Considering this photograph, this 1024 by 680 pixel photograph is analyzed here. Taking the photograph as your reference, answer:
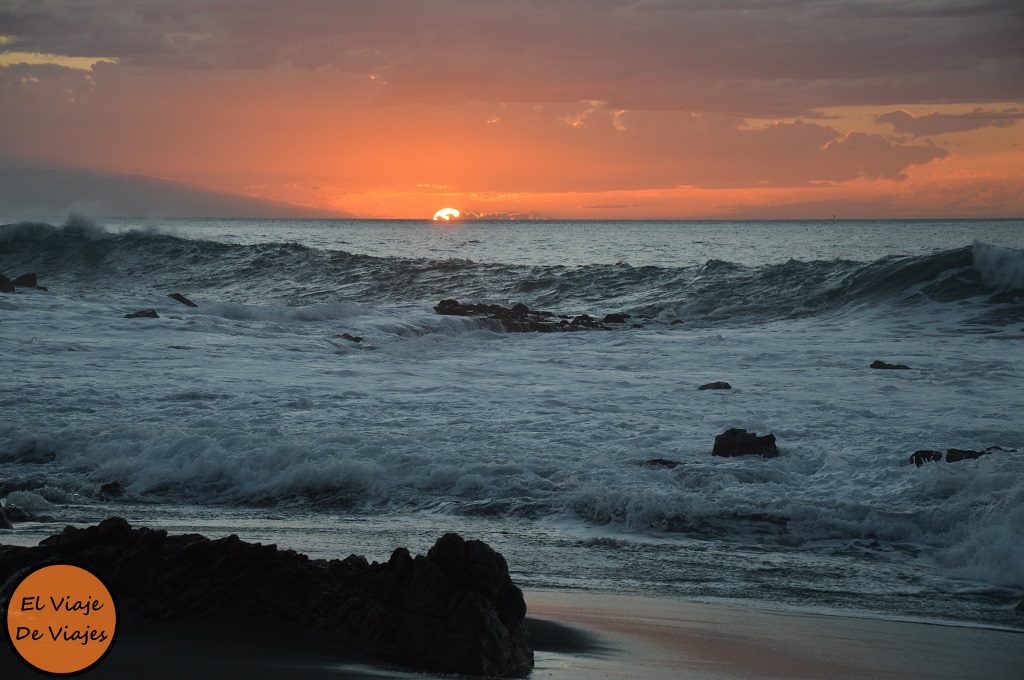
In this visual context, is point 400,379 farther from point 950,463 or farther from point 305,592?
point 305,592

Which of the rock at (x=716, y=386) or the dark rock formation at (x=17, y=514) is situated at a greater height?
the rock at (x=716, y=386)

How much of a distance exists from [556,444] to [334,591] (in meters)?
5.87

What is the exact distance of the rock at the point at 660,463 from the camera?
9.81 meters

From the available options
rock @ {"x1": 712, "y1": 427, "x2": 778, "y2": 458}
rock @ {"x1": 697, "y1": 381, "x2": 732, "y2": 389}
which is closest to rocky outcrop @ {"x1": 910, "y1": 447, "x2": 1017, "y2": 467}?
rock @ {"x1": 712, "y1": 427, "x2": 778, "y2": 458}

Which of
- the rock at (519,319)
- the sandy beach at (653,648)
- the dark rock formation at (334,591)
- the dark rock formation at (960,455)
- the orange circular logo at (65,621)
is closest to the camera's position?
the orange circular logo at (65,621)

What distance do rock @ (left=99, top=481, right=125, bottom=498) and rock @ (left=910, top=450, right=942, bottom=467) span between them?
7.38m

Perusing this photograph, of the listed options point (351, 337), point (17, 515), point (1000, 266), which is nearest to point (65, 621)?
point (17, 515)

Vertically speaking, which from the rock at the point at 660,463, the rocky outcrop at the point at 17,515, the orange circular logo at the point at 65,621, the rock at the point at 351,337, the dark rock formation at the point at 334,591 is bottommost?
the rock at the point at 351,337

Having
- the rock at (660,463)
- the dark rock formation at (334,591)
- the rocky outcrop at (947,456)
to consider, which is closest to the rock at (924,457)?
the rocky outcrop at (947,456)

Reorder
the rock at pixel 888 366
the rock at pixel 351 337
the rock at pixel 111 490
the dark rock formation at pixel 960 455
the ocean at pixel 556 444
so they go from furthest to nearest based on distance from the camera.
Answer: the rock at pixel 351 337, the rock at pixel 888 366, the dark rock formation at pixel 960 455, the rock at pixel 111 490, the ocean at pixel 556 444

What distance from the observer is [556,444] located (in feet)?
35.4

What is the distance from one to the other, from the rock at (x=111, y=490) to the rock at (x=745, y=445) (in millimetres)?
5659

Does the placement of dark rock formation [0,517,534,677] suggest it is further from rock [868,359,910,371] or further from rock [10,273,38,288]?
rock [10,273,38,288]

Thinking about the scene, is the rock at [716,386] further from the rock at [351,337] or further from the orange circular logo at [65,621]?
the orange circular logo at [65,621]
